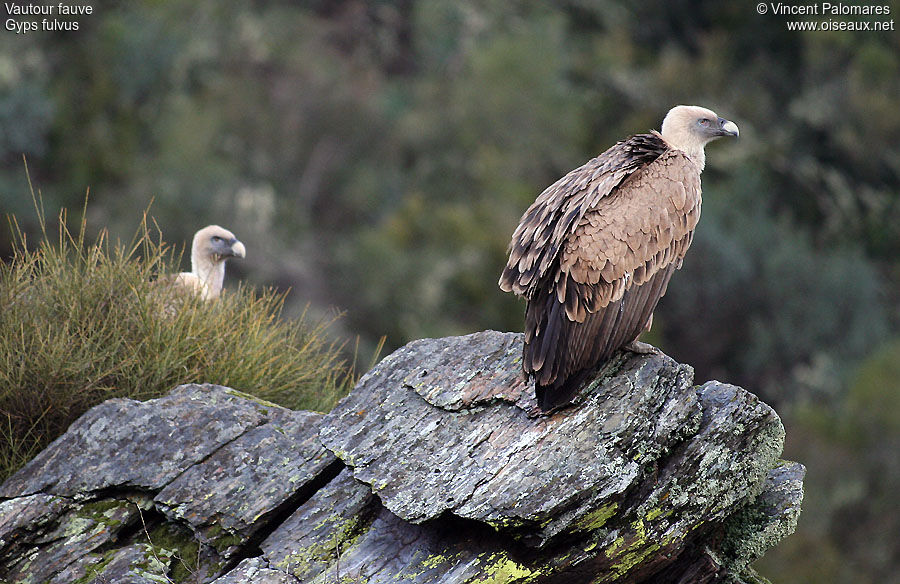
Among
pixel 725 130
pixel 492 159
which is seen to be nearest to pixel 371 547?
pixel 725 130

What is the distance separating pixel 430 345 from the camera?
6.71 meters

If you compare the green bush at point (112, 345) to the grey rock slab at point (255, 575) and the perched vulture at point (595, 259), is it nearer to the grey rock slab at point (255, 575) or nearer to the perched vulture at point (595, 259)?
the grey rock slab at point (255, 575)

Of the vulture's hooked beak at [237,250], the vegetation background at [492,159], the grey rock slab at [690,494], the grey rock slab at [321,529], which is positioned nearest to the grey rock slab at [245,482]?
the grey rock slab at [321,529]

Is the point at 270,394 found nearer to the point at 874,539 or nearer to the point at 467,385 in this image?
the point at 467,385

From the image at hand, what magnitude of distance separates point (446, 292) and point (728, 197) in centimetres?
1039

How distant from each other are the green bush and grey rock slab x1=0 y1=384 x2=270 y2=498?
393 mm

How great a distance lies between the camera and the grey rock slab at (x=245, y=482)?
6.00 meters

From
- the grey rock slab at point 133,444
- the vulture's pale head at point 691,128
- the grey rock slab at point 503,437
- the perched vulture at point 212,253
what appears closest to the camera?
the grey rock slab at point 503,437

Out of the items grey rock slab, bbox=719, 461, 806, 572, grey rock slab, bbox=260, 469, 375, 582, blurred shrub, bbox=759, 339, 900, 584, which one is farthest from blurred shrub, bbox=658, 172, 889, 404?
grey rock slab, bbox=260, 469, 375, 582

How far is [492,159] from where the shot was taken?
3772 cm

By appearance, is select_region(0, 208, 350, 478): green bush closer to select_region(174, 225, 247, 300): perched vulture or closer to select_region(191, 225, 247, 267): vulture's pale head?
select_region(174, 225, 247, 300): perched vulture

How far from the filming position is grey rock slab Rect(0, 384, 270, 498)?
619cm

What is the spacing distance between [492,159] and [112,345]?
31.2 meters

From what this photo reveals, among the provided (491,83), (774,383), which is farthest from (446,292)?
(491,83)
